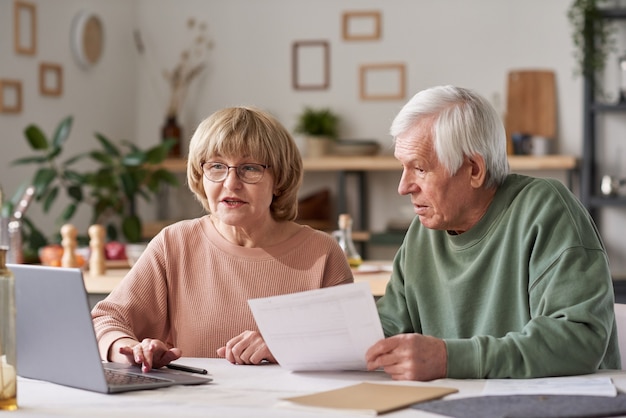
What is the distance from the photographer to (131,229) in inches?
227

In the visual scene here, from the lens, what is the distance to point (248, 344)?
197cm

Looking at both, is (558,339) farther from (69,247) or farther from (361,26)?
(361,26)

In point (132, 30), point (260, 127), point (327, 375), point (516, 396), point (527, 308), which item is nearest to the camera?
point (516, 396)

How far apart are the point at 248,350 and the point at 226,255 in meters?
0.40

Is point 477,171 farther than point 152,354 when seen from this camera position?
Yes

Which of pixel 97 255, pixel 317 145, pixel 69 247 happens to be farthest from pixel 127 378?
pixel 317 145

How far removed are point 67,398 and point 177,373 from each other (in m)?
0.26

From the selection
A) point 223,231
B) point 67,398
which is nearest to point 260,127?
point 223,231

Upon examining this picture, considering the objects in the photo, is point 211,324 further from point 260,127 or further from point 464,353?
point 464,353

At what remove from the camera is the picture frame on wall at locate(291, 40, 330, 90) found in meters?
6.57

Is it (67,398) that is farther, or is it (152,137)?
(152,137)

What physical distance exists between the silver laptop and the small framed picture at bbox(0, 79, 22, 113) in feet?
12.8

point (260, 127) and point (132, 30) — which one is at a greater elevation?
point (132, 30)

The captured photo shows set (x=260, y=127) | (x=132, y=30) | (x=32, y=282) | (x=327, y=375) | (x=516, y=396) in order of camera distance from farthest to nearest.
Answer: (x=132, y=30) < (x=260, y=127) < (x=327, y=375) < (x=32, y=282) < (x=516, y=396)
